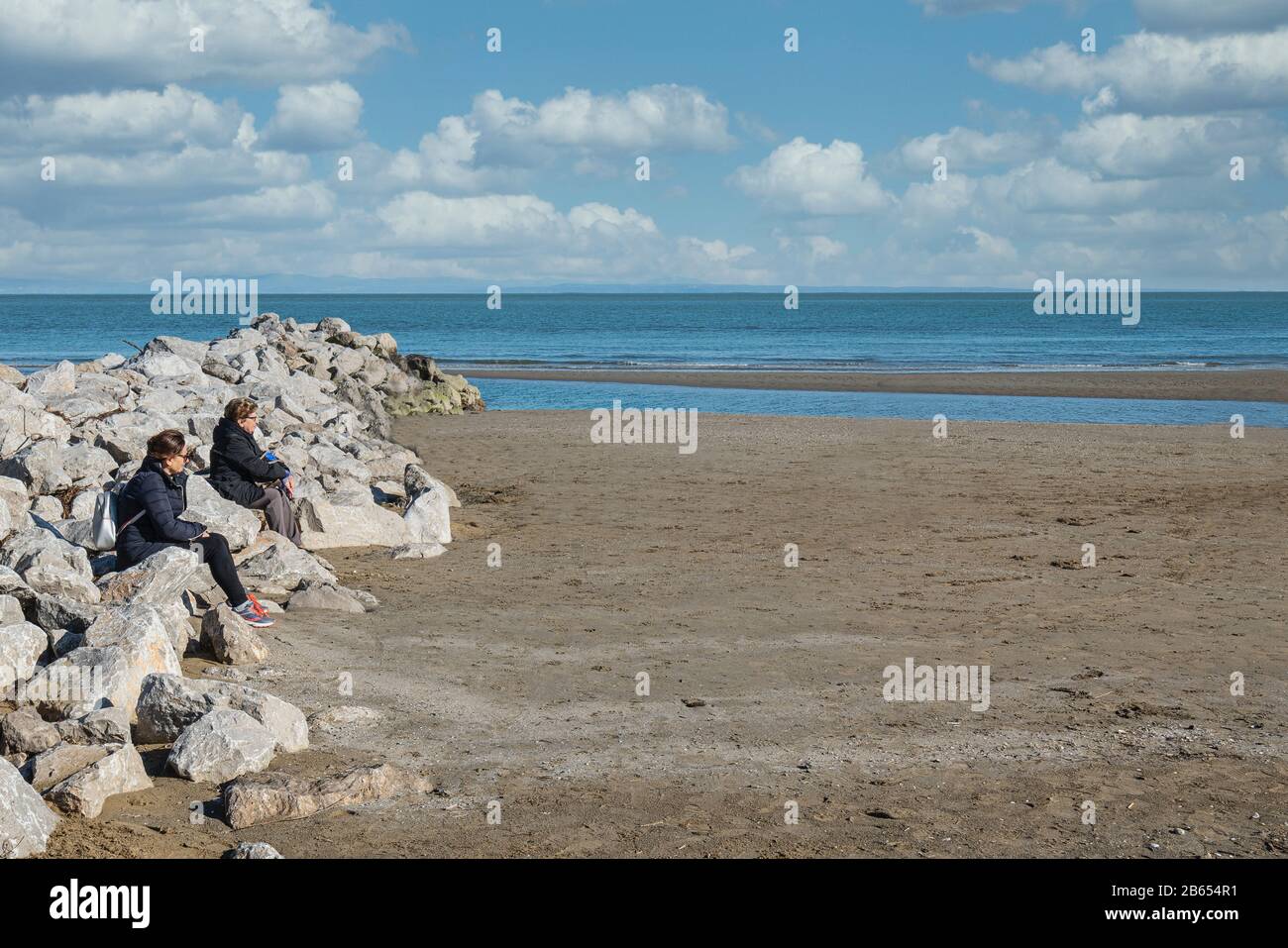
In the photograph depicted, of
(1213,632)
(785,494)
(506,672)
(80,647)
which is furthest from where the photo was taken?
(785,494)

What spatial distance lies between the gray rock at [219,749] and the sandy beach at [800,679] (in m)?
0.11

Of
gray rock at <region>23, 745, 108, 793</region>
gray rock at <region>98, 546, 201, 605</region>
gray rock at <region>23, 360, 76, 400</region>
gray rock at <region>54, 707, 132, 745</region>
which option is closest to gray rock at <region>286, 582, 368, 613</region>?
gray rock at <region>98, 546, 201, 605</region>

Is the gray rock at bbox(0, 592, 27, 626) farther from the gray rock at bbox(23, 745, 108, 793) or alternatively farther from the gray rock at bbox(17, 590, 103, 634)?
the gray rock at bbox(23, 745, 108, 793)

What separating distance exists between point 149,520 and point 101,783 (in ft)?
10.4

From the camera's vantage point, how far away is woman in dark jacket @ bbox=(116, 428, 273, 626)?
8.28m

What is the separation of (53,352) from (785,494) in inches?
1858

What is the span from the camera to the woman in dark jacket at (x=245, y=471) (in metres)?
10.5

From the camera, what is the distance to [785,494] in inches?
598

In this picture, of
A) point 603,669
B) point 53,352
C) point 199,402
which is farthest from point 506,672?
point 53,352

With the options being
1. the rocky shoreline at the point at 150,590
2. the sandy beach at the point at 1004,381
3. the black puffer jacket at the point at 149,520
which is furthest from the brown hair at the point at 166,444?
the sandy beach at the point at 1004,381

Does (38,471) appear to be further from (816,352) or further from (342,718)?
(816,352)

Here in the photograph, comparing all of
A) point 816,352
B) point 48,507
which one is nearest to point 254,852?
point 48,507

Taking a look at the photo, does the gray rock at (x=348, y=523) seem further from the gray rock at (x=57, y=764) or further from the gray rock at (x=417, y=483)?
the gray rock at (x=57, y=764)
